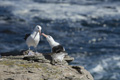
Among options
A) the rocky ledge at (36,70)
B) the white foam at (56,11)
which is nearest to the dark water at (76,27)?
the white foam at (56,11)

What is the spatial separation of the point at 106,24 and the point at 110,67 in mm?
9201

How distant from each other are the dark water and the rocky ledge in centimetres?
846

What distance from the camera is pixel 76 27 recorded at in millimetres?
27125

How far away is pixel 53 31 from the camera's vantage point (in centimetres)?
2572

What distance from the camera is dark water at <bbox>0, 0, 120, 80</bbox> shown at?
20750 millimetres

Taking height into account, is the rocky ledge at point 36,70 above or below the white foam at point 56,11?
below

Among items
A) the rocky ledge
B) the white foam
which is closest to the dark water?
the white foam

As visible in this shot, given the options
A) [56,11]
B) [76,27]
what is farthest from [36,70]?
[56,11]

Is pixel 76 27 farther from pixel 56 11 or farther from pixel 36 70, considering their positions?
pixel 36 70

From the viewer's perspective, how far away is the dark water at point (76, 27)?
68.1 ft

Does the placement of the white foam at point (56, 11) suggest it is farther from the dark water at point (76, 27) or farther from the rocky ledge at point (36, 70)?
the rocky ledge at point (36, 70)

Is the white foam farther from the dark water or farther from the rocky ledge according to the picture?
the rocky ledge

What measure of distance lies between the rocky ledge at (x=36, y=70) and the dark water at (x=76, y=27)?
846cm

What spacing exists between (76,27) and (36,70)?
57.9 ft
